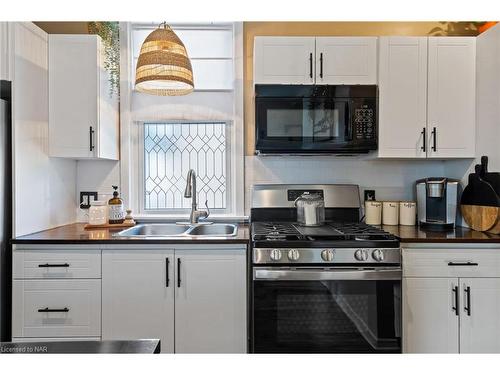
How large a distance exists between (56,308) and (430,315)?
209 centimetres

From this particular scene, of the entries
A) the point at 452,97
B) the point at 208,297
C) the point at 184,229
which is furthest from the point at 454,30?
the point at 208,297

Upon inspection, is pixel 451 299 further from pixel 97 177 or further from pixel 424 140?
pixel 97 177

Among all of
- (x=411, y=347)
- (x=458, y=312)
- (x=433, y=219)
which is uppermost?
(x=433, y=219)

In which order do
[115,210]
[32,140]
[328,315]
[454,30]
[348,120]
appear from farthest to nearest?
[454,30]
[115,210]
[348,120]
[32,140]
[328,315]

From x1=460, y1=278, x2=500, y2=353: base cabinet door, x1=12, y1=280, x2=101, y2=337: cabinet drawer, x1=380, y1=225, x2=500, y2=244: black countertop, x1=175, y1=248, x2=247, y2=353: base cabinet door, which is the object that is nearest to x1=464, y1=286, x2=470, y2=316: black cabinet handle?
x1=460, y1=278, x2=500, y2=353: base cabinet door

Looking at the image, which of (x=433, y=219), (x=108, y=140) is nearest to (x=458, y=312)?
(x=433, y=219)

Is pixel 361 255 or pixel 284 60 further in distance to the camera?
pixel 284 60

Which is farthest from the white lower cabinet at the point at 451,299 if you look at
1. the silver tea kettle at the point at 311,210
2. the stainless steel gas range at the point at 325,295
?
the silver tea kettle at the point at 311,210

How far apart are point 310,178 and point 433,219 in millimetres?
879

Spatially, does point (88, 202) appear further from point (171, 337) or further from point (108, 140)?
point (171, 337)

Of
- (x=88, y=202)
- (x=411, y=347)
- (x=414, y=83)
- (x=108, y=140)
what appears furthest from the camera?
(x=88, y=202)

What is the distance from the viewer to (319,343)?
1892mm

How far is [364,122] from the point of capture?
7.59 feet

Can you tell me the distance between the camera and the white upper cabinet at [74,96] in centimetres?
231
